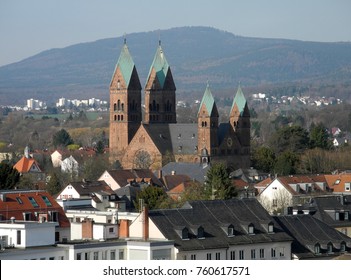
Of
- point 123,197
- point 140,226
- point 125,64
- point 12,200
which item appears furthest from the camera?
point 125,64

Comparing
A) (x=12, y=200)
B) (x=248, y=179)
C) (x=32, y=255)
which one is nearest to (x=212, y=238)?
(x=32, y=255)

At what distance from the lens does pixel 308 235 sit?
57.2 metres

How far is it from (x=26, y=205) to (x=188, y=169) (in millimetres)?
49276

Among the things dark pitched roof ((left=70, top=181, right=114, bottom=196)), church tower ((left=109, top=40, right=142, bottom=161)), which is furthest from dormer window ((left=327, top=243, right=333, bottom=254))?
church tower ((left=109, top=40, right=142, bottom=161))

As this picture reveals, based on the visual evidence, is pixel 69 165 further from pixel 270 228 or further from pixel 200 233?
pixel 200 233

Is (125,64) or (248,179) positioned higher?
(125,64)

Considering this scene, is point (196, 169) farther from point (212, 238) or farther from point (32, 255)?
point (32, 255)

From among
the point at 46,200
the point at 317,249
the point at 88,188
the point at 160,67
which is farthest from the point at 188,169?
the point at 317,249

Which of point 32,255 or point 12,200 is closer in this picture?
point 32,255

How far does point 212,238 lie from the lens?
173ft

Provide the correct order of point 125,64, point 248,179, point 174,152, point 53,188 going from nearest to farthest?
point 53,188
point 248,179
point 174,152
point 125,64

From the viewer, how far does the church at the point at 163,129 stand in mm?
128250

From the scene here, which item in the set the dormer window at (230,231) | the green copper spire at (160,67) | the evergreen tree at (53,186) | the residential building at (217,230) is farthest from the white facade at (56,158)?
the dormer window at (230,231)

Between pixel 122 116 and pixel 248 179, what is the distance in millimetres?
29757
